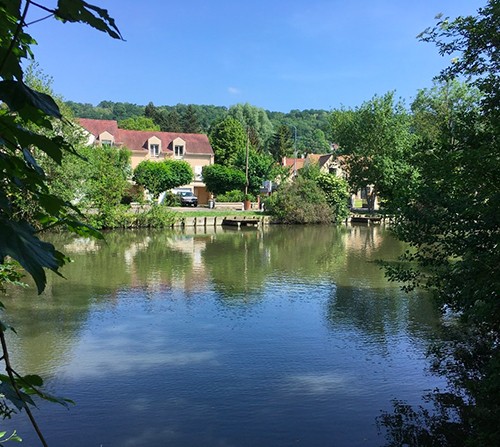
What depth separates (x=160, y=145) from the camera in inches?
2094

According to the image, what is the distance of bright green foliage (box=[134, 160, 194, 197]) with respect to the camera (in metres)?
42.9

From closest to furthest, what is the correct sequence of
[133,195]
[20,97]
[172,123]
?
1. [20,97]
2. [133,195]
3. [172,123]

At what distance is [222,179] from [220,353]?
3897cm

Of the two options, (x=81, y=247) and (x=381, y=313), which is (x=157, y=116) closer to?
(x=81, y=247)

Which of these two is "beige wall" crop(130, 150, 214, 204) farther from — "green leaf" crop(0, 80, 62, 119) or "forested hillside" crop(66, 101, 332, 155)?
"green leaf" crop(0, 80, 62, 119)

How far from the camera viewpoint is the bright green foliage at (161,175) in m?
42.9

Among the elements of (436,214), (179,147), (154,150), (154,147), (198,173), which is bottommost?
(436,214)

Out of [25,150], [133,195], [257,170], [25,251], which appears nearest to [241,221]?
[133,195]

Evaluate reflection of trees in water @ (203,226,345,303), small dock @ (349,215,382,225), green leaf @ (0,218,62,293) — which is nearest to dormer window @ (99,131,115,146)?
reflection of trees in water @ (203,226,345,303)

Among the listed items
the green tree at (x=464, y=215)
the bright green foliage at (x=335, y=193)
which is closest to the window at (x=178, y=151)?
the bright green foliage at (x=335, y=193)

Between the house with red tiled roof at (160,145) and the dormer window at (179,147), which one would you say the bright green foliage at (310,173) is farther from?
the dormer window at (179,147)

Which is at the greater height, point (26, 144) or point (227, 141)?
point (227, 141)

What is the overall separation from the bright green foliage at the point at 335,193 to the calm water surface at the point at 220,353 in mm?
24551

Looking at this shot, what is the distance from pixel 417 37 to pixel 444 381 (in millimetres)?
5686
